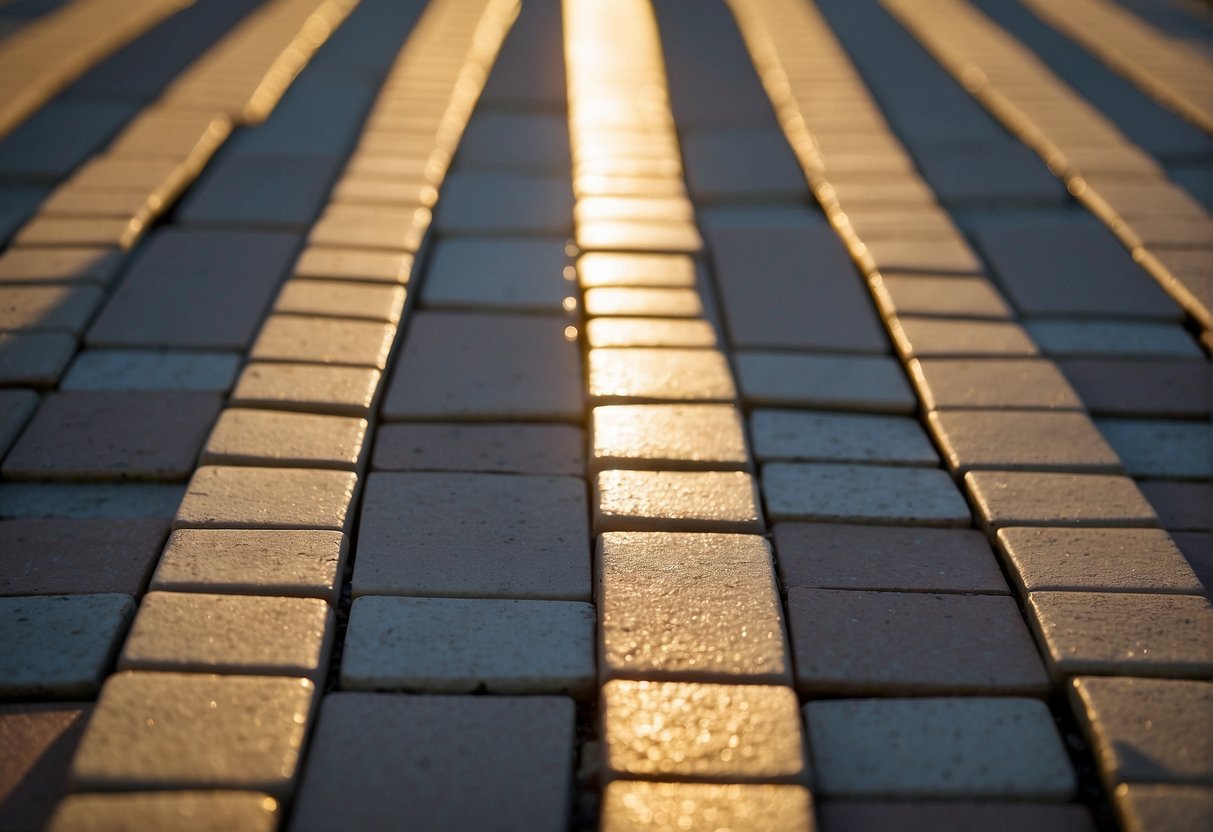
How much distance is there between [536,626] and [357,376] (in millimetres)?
754

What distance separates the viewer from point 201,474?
177 centimetres

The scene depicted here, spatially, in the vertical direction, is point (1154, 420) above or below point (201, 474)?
below

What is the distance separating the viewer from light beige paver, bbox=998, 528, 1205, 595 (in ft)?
Result: 5.24

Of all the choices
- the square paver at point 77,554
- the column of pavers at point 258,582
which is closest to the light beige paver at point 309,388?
the column of pavers at point 258,582

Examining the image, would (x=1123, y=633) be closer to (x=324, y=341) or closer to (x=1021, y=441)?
(x=1021, y=441)

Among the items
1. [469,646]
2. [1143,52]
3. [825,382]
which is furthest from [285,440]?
[1143,52]

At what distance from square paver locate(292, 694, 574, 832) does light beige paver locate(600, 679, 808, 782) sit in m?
0.07

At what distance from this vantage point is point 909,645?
1.50 metres

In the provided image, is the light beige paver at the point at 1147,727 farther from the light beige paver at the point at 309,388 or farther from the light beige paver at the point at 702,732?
the light beige paver at the point at 309,388

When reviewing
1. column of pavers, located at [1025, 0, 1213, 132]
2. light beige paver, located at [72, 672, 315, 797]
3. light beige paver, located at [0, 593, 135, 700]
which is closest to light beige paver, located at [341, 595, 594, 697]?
light beige paver, located at [72, 672, 315, 797]

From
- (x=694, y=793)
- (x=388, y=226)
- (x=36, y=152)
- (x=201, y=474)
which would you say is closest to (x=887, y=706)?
(x=694, y=793)

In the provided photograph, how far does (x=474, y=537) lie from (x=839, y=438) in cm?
72

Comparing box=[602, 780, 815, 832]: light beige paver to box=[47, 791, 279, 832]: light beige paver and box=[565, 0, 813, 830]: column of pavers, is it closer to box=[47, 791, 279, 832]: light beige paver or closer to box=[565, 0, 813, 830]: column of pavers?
box=[565, 0, 813, 830]: column of pavers

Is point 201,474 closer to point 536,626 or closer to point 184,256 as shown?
point 536,626
